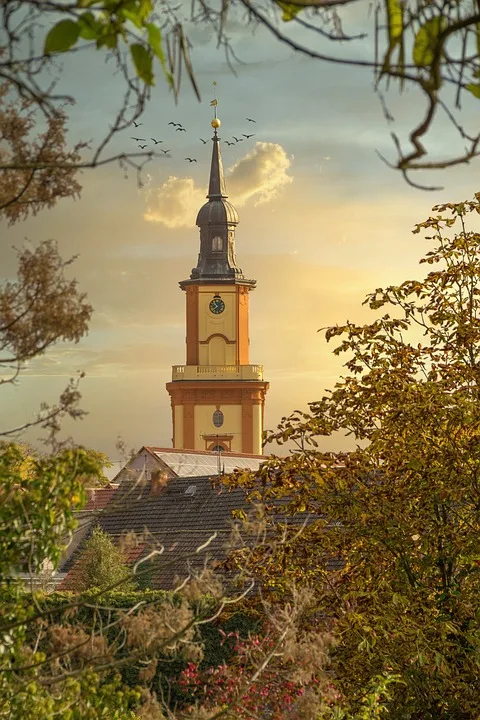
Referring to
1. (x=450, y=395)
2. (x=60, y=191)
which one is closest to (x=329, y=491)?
(x=450, y=395)

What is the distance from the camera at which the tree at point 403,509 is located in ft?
35.2

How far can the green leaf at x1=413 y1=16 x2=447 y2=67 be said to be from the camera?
2.65 meters

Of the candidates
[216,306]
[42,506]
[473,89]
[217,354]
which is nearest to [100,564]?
[42,506]

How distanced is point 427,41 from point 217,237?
8258 centimetres

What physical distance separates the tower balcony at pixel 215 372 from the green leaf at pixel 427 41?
78.5m

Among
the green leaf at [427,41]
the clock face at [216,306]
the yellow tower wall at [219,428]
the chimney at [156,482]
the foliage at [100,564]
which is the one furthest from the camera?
the clock face at [216,306]

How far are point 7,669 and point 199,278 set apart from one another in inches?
3124

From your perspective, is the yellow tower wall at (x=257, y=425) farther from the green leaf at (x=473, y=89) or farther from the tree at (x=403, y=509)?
the green leaf at (x=473, y=89)

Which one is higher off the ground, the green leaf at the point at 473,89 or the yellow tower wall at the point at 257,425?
the yellow tower wall at the point at 257,425

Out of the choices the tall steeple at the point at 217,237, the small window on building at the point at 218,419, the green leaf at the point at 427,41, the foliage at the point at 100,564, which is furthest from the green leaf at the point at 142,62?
the tall steeple at the point at 217,237

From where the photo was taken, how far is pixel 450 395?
11344mm

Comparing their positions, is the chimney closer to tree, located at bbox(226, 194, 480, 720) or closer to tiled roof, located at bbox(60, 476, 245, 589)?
tree, located at bbox(226, 194, 480, 720)

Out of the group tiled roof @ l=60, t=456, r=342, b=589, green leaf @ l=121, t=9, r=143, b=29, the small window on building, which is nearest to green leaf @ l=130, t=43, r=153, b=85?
green leaf @ l=121, t=9, r=143, b=29

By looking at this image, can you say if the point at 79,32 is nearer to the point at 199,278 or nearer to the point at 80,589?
the point at 80,589
